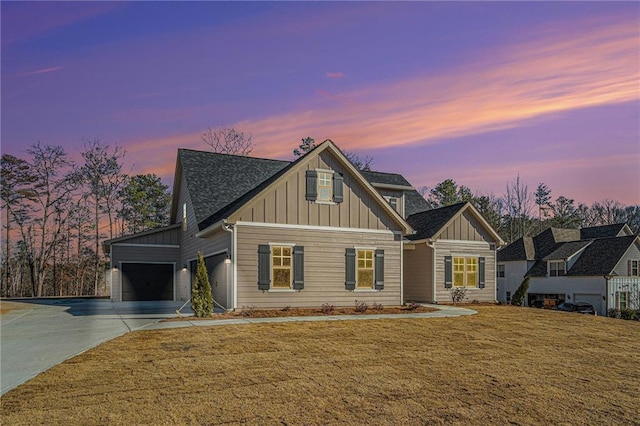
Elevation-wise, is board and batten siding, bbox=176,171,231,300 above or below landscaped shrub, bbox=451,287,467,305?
above

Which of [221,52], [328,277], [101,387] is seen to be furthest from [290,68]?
[101,387]

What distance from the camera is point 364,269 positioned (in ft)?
62.6

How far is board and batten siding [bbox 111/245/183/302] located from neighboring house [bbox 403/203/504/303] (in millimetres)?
11791

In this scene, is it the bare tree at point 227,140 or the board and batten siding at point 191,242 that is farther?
the bare tree at point 227,140

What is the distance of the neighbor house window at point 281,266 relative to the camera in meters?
17.4

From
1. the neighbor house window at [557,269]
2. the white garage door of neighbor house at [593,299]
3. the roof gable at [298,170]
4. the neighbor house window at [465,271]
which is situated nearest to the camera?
the roof gable at [298,170]

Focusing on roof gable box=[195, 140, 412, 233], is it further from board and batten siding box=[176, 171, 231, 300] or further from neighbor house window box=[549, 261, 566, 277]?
neighbor house window box=[549, 261, 566, 277]

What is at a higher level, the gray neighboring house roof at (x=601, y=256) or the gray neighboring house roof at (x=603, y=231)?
the gray neighboring house roof at (x=603, y=231)

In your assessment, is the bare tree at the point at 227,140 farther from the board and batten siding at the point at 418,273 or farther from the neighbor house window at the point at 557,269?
the neighbor house window at the point at 557,269

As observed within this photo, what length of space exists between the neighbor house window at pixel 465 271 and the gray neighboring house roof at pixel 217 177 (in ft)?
30.2

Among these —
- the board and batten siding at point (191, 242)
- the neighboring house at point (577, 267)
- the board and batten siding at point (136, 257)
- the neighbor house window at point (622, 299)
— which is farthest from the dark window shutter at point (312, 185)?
the neighbor house window at point (622, 299)

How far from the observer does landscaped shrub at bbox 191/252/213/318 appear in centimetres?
1523

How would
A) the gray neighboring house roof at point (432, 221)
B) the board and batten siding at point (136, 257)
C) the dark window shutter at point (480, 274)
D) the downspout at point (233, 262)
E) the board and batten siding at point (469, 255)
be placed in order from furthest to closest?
the board and batten siding at point (136, 257)
the dark window shutter at point (480, 274)
the gray neighboring house roof at point (432, 221)
the board and batten siding at point (469, 255)
the downspout at point (233, 262)

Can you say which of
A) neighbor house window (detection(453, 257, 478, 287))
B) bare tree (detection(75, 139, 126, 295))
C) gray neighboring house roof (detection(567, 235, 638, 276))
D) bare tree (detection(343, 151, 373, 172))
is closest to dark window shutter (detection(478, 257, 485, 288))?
neighbor house window (detection(453, 257, 478, 287))
